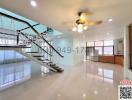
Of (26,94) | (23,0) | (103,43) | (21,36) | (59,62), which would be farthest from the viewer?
(103,43)

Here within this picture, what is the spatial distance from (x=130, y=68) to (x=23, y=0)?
17.4 ft

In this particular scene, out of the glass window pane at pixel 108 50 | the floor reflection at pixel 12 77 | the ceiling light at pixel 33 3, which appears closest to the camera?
the ceiling light at pixel 33 3

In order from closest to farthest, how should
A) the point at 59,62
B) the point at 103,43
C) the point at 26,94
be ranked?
the point at 26,94 → the point at 59,62 → the point at 103,43

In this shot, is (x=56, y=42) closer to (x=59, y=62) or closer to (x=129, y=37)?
(x=59, y=62)

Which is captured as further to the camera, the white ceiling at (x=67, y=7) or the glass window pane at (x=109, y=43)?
the glass window pane at (x=109, y=43)

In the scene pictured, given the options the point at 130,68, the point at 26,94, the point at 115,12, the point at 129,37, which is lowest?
the point at 26,94

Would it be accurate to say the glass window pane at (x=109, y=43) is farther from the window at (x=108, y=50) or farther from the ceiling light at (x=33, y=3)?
the ceiling light at (x=33, y=3)

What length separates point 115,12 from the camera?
13.4ft

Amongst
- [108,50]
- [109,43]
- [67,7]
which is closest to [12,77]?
[67,7]

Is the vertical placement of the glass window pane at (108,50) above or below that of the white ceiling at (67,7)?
below

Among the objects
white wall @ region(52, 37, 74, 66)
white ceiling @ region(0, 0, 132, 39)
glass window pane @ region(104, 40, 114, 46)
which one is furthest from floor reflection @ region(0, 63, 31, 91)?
glass window pane @ region(104, 40, 114, 46)

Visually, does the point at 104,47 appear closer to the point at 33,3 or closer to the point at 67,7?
the point at 67,7

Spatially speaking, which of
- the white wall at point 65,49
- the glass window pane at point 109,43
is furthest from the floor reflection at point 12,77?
the glass window pane at point 109,43

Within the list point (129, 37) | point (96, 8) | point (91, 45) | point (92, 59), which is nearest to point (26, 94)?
point (96, 8)
